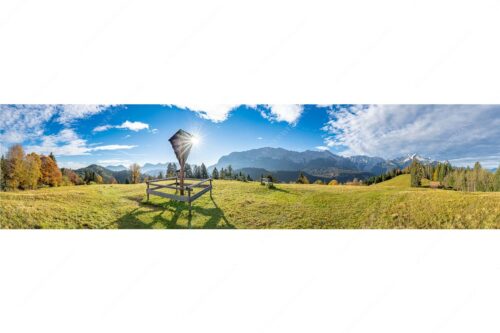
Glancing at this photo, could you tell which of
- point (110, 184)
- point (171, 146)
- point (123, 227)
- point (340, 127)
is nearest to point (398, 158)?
point (340, 127)

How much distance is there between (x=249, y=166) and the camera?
487cm

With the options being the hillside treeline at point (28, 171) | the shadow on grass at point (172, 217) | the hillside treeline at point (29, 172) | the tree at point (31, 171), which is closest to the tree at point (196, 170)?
the shadow on grass at point (172, 217)

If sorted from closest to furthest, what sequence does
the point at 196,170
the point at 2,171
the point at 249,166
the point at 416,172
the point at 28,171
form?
the point at 2,171
the point at 28,171
the point at 416,172
the point at 196,170
the point at 249,166

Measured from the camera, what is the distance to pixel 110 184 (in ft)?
15.7

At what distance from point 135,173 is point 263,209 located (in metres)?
3.24

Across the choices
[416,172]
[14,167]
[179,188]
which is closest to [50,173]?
[14,167]

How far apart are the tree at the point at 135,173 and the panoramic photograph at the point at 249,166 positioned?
28mm

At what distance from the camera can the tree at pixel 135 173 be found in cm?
476

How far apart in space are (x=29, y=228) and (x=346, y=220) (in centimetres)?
701

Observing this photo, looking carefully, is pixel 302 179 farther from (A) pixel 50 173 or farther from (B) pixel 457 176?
(A) pixel 50 173

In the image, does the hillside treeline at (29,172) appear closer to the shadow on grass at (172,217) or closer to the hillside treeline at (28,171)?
the hillside treeline at (28,171)

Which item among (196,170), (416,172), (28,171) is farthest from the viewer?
(196,170)

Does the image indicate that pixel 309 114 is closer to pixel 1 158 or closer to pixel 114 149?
pixel 114 149
